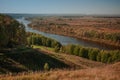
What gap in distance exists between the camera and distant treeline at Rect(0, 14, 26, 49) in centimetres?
6469

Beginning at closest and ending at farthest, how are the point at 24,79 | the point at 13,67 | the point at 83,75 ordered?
the point at 24,79 → the point at 83,75 → the point at 13,67

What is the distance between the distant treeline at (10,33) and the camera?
2547 inches

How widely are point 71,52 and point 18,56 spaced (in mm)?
43247

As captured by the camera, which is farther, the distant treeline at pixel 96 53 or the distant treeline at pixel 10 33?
the distant treeline at pixel 96 53

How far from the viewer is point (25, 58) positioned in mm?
54125

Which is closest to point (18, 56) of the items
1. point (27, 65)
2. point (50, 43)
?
point (27, 65)

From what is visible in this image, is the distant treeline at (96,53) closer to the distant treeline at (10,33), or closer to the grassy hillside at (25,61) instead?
the distant treeline at (10,33)

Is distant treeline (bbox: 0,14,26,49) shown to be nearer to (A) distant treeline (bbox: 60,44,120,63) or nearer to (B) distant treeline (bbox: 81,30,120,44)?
(A) distant treeline (bbox: 60,44,120,63)

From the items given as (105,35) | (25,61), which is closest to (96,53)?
(25,61)

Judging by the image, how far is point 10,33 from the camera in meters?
76.5

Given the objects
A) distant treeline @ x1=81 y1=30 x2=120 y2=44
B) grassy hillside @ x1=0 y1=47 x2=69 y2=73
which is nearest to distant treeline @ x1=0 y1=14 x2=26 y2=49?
grassy hillside @ x1=0 y1=47 x2=69 y2=73

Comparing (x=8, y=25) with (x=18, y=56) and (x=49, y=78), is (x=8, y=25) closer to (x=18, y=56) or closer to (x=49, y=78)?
(x=18, y=56)

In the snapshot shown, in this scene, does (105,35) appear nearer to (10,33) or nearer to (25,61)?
(10,33)

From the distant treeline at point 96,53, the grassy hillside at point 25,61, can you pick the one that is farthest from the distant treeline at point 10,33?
the distant treeline at point 96,53
